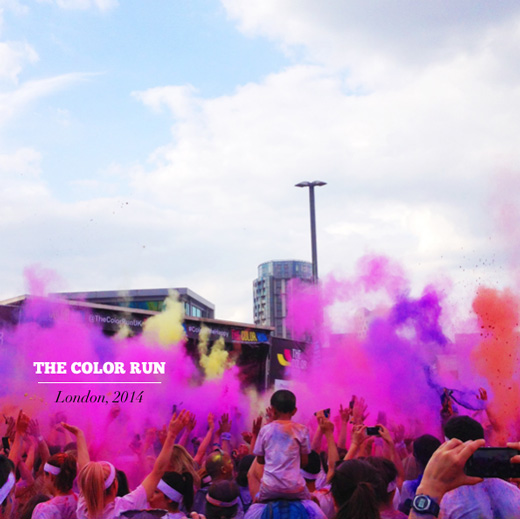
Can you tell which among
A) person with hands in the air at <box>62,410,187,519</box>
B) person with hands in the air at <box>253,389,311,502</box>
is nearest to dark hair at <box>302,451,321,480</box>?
person with hands in the air at <box>253,389,311,502</box>

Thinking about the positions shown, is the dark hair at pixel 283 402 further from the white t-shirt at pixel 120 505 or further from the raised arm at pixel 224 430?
the raised arm at pixel 224 430

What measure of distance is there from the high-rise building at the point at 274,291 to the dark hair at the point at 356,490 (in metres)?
34.5

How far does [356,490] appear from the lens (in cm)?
292

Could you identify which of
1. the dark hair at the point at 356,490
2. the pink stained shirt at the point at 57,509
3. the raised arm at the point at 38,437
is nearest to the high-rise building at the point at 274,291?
the raised arm at the point at 38,437

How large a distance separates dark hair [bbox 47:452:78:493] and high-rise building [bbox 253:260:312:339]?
33.5 m

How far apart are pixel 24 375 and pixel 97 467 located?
6.19 m

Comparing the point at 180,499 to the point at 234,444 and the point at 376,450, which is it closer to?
the point at 376,450

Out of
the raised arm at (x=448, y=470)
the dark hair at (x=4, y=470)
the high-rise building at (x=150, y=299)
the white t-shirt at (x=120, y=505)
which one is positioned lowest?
the white t-shirt at (x=120, y=505)

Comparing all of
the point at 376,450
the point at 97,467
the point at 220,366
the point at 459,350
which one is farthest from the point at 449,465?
the point at 459,350

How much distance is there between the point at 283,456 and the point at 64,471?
4.58 ft

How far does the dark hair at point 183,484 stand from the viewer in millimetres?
4152

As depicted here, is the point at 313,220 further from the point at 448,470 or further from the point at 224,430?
the point at 448,470

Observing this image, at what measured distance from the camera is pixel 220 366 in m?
12.1

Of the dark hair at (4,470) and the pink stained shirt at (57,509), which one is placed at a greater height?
the dark hair at (4,470)
